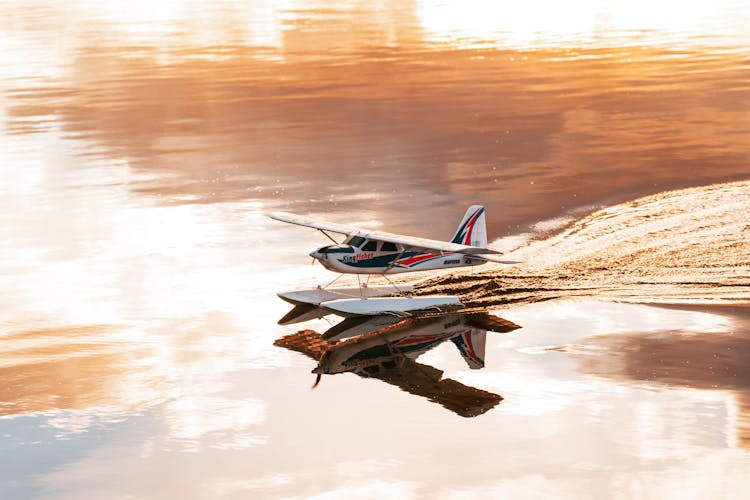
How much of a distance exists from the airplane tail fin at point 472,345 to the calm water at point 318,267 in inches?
12.3

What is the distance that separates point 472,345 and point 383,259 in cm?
402

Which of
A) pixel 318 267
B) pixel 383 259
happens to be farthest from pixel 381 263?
pixel 318 267

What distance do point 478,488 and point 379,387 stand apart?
6012 mm

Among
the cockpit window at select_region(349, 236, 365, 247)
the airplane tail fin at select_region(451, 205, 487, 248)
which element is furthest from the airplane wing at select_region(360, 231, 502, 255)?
the airplane tail fin at select_region(451, 205, 487, 248)

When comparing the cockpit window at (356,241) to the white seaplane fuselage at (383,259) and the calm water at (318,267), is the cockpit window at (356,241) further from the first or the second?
the calm water at (318,267)

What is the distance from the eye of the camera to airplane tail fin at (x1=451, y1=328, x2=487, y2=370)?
30547mm

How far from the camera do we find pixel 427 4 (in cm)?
13712

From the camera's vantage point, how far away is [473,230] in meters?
34.7

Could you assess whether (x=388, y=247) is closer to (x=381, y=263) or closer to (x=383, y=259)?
(x=383, y=259)

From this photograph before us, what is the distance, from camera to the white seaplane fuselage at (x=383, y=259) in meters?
33.7

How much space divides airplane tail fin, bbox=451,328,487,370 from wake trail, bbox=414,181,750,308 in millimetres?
1980

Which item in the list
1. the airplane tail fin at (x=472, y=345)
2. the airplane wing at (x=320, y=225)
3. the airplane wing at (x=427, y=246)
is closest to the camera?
the airplane tail fin at (x=472, y=345)

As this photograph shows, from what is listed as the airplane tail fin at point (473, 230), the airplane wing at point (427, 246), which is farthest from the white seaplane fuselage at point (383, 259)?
the airplane tail fin at point (473, 230)

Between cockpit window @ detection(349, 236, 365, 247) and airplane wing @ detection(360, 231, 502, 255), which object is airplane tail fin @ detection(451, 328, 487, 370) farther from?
cockpit window @ detection(349, 236, 365, 247)
